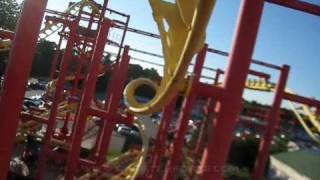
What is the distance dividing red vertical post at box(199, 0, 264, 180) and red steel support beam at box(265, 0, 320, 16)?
13 cm

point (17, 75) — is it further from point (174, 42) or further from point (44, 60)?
point (44, 60)

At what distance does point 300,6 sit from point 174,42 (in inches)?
20.1

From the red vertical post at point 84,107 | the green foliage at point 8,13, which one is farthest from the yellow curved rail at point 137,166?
the green foliage at point 8,13

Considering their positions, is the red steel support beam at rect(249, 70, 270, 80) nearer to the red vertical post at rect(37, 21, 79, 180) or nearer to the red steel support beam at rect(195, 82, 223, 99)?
the red vertical post at rect(37, 21, 79, 180)

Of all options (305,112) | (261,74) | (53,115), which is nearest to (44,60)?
(305,112)

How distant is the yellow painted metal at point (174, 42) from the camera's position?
1618 millimetres

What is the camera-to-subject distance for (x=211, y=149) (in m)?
1.74

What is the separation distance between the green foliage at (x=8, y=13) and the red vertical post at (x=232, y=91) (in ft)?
130

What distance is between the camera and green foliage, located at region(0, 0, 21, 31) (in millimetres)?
40272

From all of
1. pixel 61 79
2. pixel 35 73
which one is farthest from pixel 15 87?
pixel 35 73

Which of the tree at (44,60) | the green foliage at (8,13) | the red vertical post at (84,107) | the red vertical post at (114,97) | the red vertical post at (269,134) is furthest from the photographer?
the tree at (44,60)

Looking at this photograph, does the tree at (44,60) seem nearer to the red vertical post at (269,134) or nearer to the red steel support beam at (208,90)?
the red vertical post at (269,134)

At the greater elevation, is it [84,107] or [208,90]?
[208,90]

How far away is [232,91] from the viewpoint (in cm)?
177
